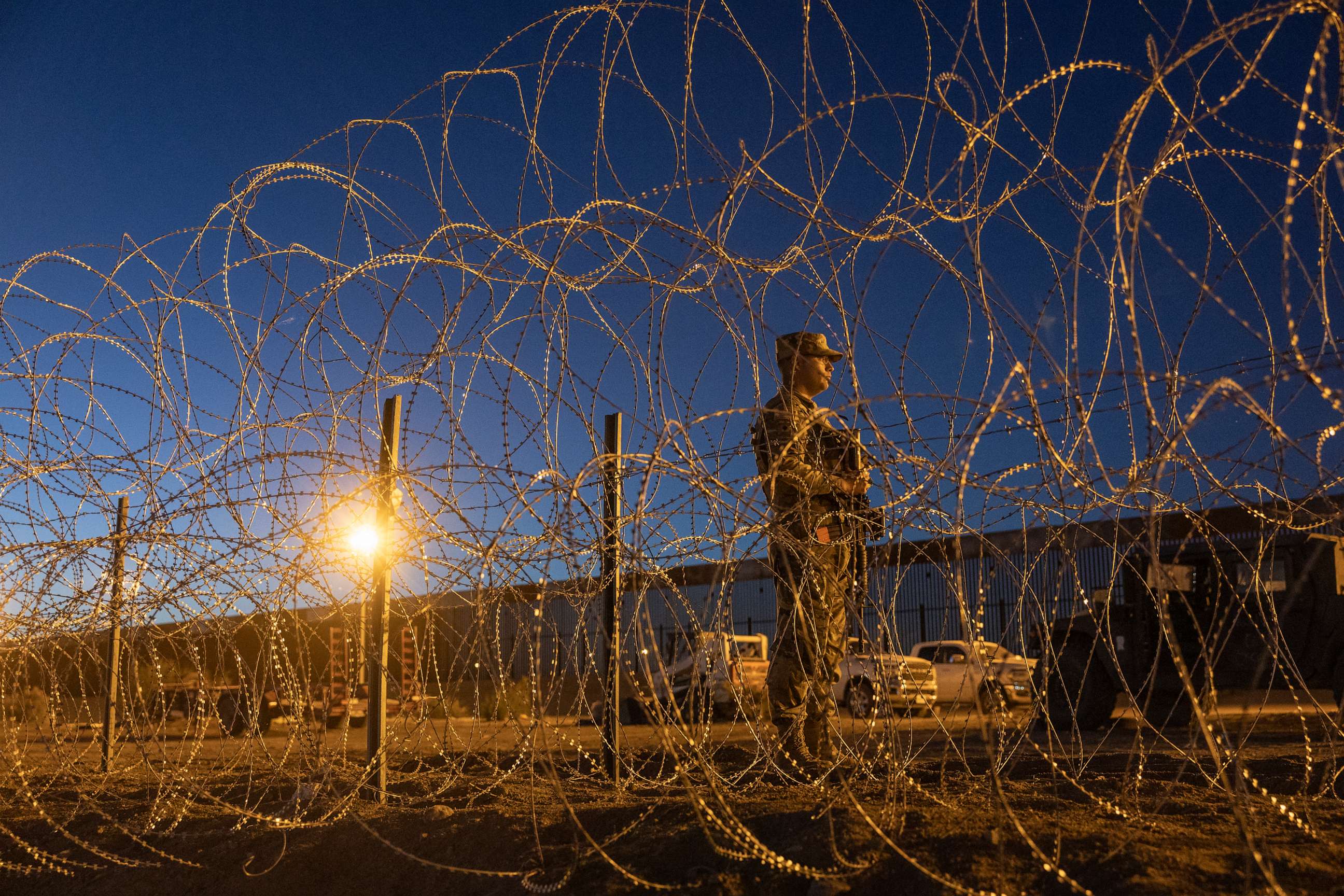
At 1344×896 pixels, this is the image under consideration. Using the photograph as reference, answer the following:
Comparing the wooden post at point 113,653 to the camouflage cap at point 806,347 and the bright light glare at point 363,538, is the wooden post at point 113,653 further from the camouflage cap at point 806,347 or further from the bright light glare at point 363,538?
the camouflage cap at point 806,347

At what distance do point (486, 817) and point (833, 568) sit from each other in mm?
1647

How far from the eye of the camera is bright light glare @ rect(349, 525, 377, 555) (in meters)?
4.11

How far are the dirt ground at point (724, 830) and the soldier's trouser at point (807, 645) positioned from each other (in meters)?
0.28

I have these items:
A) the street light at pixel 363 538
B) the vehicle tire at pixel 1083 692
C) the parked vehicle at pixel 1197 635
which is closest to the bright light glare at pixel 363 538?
the street light at pixel 363 538

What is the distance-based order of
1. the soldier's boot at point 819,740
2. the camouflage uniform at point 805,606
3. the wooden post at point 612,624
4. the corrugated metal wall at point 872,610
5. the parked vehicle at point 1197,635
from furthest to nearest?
the parked vehicle at point 1197,635
the wooden post at point 612,624
the soldier's boot at point 819,740
the camouflage uniform at point 805,606
the corrugated metal wall at point 872,610

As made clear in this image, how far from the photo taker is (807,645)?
4023mm

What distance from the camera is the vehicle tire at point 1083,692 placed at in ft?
30.2

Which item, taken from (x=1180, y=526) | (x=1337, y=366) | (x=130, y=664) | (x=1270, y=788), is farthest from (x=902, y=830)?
(x=1180, y=526)

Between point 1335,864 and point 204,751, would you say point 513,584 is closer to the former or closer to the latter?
point 1335,864

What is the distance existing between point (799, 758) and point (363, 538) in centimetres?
199

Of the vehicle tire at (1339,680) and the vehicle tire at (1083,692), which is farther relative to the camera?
the vehicle tire at (1083,692)

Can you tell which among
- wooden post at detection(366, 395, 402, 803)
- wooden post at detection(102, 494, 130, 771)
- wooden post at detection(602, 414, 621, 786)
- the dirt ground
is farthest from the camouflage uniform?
wooden post at detection(102, 494, 130, 771)

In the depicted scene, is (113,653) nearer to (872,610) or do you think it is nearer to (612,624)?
(612,624)

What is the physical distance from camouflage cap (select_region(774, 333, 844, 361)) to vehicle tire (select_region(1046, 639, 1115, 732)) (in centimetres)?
553
